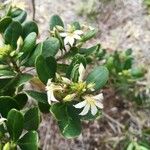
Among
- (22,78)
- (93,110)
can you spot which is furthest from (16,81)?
(93,110)

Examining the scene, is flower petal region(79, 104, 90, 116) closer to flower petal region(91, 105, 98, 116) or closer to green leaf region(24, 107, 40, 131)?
flower petal region(91, 105, 98, 116)

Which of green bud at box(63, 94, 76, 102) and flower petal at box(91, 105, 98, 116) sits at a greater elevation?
green bud at box(63, 94, 76, 102)

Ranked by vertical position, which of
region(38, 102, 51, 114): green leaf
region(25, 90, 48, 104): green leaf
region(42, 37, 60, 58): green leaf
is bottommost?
region(38, 102, 51, 114): green leaf

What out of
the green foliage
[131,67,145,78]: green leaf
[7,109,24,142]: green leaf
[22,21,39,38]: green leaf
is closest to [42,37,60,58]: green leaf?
the green foliage

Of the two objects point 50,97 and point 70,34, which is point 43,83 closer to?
point 50,97

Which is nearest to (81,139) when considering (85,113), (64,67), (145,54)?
(145,54)

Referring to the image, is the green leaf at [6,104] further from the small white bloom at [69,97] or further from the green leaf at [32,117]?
the small white bloom at [69,97]
